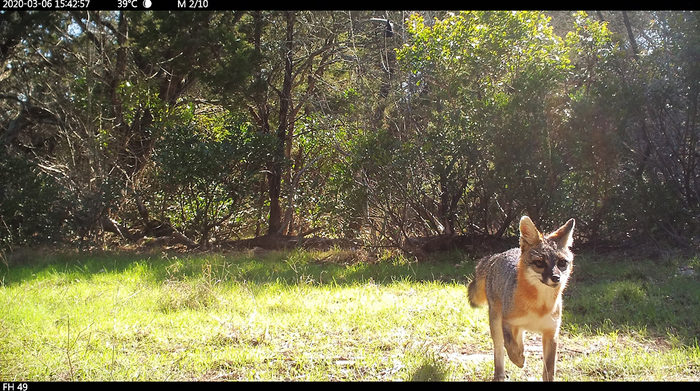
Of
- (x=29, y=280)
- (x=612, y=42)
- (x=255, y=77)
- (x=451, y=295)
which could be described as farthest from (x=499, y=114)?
(x=29, y=280)

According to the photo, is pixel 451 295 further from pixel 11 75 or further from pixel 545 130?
pixel 11 75

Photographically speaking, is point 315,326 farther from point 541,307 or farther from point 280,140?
point 280,140

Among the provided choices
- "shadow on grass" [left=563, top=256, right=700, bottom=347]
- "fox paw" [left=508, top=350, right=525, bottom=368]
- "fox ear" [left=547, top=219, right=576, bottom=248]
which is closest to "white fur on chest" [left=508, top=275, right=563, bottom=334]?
"fox paw" [left=508, top=350, right=525, bottom=368]

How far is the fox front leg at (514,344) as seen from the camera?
12.6 ft

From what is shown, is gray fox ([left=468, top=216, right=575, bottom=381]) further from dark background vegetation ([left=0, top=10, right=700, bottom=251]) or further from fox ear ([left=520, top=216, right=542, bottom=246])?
dark background vegetation ([left=0, top=10, right=700, bottom=251])

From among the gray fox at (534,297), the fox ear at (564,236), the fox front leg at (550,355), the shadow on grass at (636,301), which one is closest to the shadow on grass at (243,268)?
the shadow on grass at (636,301)

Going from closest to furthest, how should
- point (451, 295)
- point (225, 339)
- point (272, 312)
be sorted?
point (225, 339) < point (272, 312) < point (451, 295)

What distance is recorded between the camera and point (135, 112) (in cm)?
1203

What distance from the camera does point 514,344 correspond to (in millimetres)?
3879

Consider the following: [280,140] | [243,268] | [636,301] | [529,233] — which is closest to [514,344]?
A: [529,233]

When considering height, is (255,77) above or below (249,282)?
above

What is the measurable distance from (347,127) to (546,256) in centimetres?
786
